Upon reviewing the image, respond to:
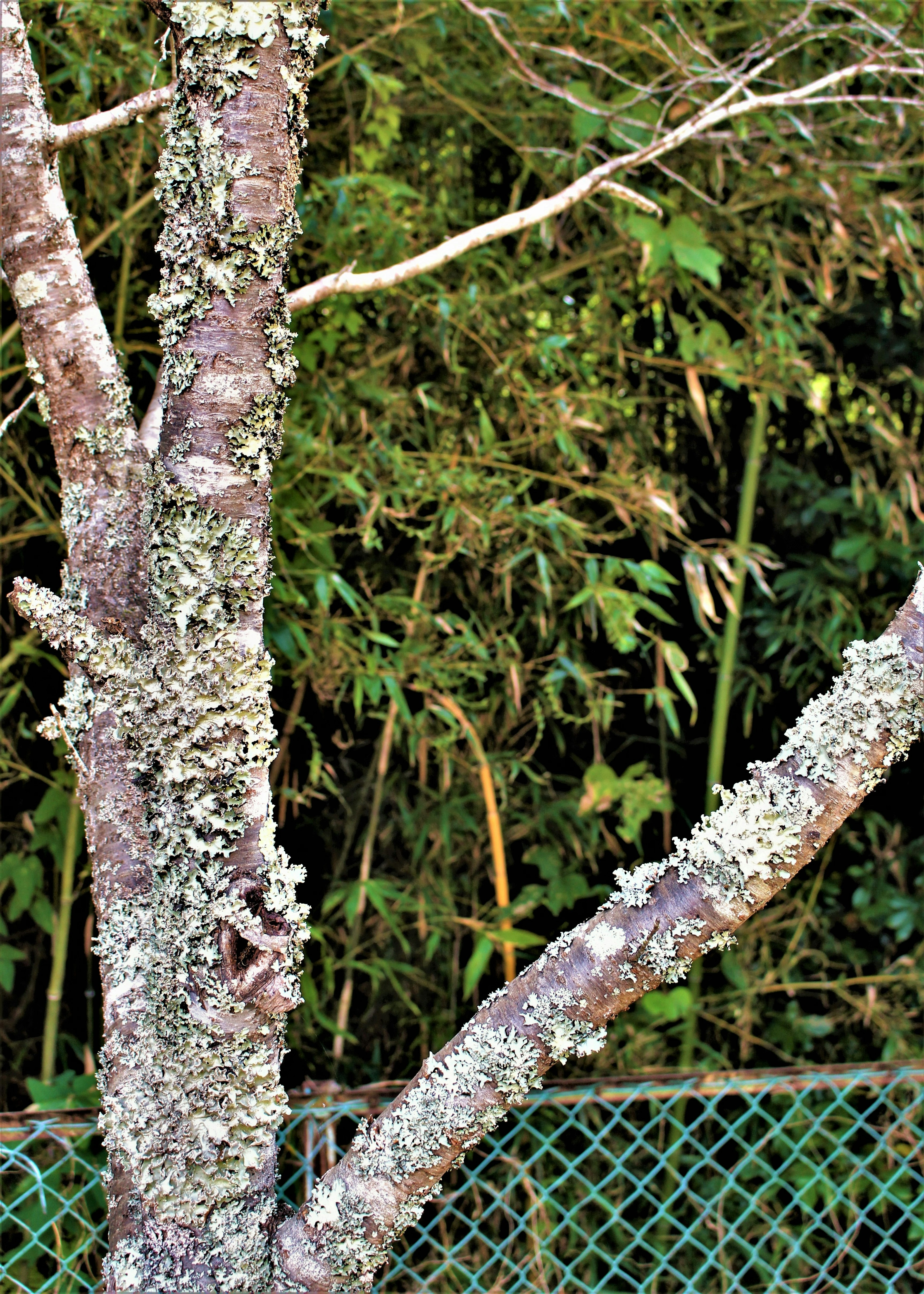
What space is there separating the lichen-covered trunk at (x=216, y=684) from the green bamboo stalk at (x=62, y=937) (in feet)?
2.30

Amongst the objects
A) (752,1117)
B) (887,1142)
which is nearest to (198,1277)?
(752,1117)

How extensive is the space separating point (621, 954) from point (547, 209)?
2.50ft

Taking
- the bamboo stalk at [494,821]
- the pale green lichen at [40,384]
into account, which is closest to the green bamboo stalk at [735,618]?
the bamboo stalk at [494,821]

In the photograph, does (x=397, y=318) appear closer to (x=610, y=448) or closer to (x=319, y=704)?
(x=610, y=448)

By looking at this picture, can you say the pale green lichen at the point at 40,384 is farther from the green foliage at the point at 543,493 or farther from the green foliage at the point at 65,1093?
the green foliage at the point at 65,1093

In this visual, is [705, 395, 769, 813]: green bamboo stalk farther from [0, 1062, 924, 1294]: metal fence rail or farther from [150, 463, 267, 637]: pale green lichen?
[150, 463, 267, 637]: pale green lichen

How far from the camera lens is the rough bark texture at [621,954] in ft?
2.29

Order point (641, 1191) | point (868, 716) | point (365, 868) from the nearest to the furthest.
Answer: point (868, 716)
point (641, 1191)
point (365, 868)

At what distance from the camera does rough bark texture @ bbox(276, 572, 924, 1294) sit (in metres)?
0.70

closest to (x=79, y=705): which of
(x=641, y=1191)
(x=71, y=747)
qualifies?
(x=71, y=747)

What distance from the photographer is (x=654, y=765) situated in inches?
69.5

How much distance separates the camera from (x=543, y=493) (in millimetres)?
1646

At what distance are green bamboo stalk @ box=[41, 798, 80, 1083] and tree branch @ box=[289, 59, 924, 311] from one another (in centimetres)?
86

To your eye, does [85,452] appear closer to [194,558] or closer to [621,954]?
[194,558]
